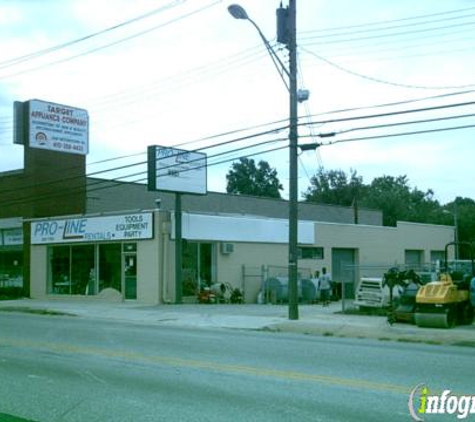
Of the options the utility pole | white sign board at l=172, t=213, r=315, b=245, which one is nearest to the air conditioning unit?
white sign board at l=172, t=213, r=315, b=245

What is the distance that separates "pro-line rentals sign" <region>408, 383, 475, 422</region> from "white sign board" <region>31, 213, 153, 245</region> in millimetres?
22450

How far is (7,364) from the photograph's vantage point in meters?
12.0

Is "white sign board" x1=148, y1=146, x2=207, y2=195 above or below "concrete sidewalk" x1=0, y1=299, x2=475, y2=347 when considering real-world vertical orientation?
above

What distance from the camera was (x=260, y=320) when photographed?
21688 mm

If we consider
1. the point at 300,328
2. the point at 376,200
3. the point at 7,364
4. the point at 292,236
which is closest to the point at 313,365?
the point at 7,364

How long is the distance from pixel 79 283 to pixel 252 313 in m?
12.4

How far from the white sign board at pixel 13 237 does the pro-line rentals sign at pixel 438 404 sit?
1231 inches

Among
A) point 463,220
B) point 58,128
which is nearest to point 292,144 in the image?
point 58,128

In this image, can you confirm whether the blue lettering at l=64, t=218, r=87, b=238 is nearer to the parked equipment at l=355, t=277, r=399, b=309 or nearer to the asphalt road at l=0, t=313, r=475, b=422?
the parked equipment at l=355, t=277, r=399, b=309

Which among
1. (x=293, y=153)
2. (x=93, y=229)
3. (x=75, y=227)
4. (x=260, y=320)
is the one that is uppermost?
(x=293, y=153)

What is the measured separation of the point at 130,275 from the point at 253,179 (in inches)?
2730

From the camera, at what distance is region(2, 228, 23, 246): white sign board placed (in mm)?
37438

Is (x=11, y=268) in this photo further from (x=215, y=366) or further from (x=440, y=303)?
(x=215, y=366)

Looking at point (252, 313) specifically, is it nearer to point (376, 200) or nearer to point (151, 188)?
point (151, 188)
